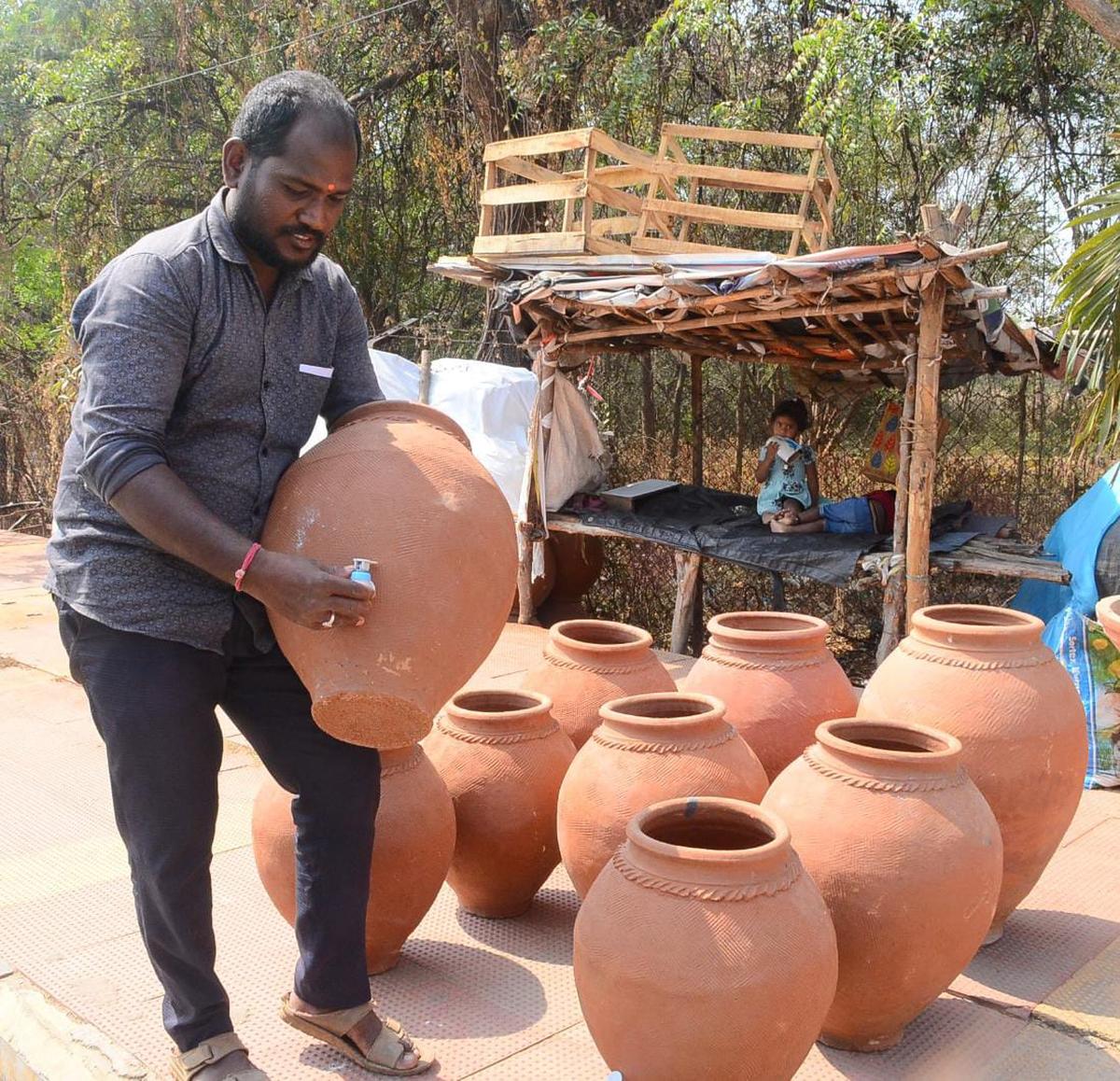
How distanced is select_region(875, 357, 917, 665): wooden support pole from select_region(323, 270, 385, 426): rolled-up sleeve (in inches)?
163

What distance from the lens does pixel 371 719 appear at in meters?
1.98

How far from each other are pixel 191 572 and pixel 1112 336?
4.57m

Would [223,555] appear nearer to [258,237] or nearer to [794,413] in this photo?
[258,237]

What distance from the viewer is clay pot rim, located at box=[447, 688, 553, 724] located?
3102 millimetres

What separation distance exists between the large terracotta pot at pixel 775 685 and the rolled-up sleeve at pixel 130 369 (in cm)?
190

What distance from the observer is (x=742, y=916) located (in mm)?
2029

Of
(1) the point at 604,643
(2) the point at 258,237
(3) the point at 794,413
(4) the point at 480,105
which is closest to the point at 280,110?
(2) the point at 258,237

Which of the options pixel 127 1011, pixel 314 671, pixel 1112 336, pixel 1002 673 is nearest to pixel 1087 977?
pixel 1002 673

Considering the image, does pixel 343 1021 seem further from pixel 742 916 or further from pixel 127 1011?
pixel 742 916

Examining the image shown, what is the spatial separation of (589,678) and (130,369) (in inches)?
77.3

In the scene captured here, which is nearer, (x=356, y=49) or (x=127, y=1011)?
(x=127, y=1011)

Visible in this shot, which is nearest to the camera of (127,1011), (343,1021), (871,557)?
(343,1021)

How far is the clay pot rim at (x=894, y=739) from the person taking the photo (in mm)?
2457

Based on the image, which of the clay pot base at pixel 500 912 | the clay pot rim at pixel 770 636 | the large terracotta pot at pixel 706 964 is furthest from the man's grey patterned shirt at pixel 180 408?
the clay pot rim at pixel 770 636
